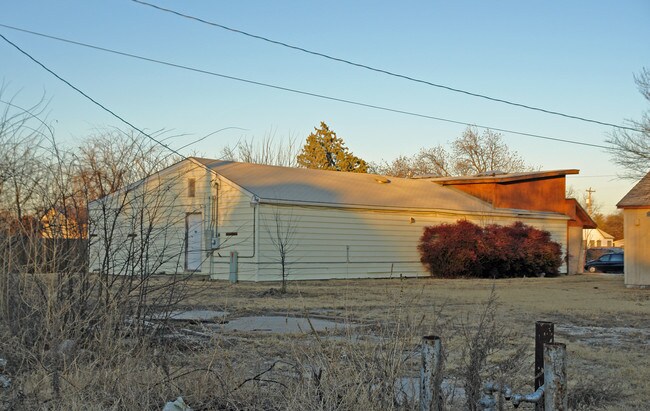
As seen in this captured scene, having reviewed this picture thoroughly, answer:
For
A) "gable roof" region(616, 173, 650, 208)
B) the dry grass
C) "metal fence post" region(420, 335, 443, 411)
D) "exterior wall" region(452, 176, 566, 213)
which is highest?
"exterior wall" region(452, 176, 566, 213)

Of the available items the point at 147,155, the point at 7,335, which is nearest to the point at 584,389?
the point at 147,155

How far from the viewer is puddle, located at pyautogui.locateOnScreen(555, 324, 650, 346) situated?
9.62m

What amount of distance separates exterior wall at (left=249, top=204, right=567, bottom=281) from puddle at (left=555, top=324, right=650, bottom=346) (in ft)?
38.2

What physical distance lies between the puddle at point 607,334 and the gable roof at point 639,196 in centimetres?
1245

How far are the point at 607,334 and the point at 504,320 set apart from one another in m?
1.58

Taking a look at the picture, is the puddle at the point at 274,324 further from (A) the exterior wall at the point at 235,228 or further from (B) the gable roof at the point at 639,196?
(B) the gable roof at the point at 639,196

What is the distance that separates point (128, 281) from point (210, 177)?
17.5 meters

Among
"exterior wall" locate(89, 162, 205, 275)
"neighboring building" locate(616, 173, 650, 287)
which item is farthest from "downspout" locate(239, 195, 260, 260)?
"exterior wall" locate(89, 162, 205, 275)

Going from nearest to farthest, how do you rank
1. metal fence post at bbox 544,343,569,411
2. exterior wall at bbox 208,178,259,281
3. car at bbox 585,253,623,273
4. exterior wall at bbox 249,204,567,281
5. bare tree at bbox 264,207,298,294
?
metal fence post at bbox 544,343,569,411 → exterior wall at bbox 208,178,259,281 → bare tree at bbox 264,207,298,294 → exterior wall at bbox 249,204,567,281 → car at bbox 585,253,623,273

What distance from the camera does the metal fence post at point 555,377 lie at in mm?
3752

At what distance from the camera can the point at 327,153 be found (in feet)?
176

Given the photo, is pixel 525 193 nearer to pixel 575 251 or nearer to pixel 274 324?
pixel 575 251

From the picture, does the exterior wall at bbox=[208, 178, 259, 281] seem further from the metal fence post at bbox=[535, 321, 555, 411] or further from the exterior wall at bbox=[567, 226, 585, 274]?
the exterior wall at bbox=[567, 226, 585, 274]

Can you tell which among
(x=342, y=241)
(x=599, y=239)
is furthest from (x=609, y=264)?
(x=599, y=239)
